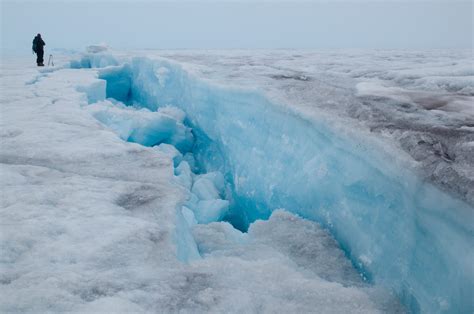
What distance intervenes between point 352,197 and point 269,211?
1329mm

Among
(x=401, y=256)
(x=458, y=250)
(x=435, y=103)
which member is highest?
(x=435, y=103)

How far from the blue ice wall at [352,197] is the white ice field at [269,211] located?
1 cm

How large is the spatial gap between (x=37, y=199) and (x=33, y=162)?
745mm

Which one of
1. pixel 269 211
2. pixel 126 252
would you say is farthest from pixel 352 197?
pixel 126 252

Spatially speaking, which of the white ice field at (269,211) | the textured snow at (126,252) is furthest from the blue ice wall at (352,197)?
the textured snow at (126,252)

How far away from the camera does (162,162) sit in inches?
123

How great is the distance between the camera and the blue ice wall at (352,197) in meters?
1.68

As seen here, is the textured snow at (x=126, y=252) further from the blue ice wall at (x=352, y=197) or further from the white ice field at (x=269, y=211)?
the blue ice wall at (x=352, y=197)

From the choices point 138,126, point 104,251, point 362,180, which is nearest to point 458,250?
point 362,180

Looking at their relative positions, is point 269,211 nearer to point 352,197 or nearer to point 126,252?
point 352,197

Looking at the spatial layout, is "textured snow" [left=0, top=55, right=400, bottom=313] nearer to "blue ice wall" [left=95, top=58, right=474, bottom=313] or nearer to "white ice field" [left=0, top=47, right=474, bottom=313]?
"white ice field" [left=0, top=47, right=474, bottom=313]

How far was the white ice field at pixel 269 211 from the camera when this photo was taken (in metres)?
1.66

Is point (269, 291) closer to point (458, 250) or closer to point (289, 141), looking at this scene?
point (458, 250)

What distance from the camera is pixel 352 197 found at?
2.51 meters
